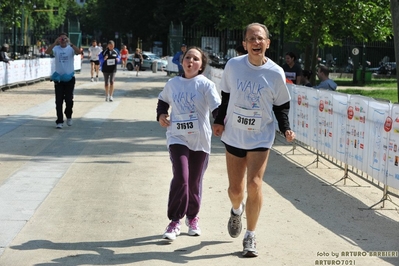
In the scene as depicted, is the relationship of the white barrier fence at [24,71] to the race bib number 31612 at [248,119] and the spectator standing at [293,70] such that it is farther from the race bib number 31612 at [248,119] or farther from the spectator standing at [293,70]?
the race bib number 31612 at [248,119]

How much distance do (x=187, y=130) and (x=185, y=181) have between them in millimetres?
469

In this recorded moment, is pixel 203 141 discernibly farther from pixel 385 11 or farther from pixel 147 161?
pixel 385 11

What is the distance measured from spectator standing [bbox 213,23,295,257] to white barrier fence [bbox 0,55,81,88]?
20501 millimetres

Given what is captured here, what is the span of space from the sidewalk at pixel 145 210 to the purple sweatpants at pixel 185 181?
278 millimetres

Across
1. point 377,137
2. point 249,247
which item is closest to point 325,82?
point 377,137

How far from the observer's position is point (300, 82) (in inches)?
716

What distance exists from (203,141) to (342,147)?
166 inches

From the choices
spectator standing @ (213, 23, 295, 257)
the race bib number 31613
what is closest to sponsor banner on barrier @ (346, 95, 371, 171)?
the race bib number 31613

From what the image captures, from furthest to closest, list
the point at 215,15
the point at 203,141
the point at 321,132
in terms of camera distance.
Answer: the point at 215,15 < the point at 321,132 < the point at 203,141

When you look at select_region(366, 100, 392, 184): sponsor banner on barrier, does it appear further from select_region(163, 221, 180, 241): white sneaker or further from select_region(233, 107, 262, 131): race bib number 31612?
select_region(163, 221, 180, 241): white sneaker

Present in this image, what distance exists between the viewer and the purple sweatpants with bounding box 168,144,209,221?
7.57m

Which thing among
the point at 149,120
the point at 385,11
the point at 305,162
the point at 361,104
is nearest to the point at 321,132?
the point at 305,162

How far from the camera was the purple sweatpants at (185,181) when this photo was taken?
298 inches

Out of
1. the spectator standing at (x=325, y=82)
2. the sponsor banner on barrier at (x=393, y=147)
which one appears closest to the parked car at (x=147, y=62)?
the spectator standing at (x=325, y=82)
